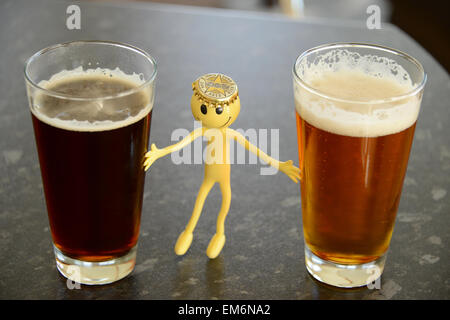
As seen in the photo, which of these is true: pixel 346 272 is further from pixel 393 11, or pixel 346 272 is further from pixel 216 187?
pixel 393 11

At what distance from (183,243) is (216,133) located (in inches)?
8.2

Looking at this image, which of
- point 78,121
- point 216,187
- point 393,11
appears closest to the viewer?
point 78,121

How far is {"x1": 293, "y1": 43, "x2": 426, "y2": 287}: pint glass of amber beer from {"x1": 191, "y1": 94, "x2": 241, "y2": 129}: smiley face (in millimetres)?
103

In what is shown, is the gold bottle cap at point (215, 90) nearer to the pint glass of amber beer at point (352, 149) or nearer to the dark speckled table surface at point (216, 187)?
the pint glass of amber beer at point (352, 149)

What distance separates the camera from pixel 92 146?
2.69 feet

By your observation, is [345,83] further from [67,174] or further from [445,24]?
[445,24]

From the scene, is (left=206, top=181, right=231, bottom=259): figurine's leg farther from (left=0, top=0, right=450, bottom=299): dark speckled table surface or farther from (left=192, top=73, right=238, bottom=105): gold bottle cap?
(left=192, top=73, right=238, bottom=105): gold bottle cap

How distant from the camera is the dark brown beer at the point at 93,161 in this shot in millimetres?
814

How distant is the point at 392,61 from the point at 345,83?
8 cm

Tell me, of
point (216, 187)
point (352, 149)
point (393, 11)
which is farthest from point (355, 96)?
point (393, 11)

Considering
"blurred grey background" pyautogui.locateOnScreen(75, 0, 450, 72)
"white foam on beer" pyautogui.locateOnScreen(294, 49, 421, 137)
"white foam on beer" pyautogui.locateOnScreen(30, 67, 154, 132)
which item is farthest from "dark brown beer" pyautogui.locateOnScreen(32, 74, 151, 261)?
"blurred grey background" pyautogui.locateOnScreen(75, 0, 450, 72)

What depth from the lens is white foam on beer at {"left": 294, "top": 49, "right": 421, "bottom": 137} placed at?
32.4 inches
